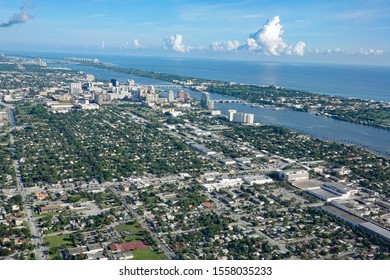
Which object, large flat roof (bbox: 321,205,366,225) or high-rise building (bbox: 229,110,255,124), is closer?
large flat roof (bbox: 321,205,366,225)

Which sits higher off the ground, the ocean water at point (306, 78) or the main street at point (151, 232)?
the ocean water at point (306, 78)

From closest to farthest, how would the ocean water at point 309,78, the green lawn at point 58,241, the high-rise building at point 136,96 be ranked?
1. the green lawn at point 58,241
2. the high-rise building at point 136,96
3. the ocean water at point 309,78

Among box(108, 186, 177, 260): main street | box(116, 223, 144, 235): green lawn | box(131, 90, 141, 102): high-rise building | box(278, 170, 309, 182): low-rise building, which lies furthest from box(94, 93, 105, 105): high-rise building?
box(116, 223, 144, 235): green lawn

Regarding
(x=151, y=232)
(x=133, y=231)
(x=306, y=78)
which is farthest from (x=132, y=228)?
(x=306, y=78)

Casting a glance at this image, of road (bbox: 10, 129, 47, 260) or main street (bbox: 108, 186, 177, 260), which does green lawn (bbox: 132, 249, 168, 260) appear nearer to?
main street (bbox: 108, 186, 177, 260)

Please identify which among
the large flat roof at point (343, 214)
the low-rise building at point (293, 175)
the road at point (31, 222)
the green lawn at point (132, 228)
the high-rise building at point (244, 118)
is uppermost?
the high-rise building at point (244, 118)

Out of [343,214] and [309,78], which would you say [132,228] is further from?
[309,78]

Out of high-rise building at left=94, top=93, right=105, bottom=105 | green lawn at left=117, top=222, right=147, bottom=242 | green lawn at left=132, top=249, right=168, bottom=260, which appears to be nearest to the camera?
green lawn at left=132, top=249, right=168, bottom=260

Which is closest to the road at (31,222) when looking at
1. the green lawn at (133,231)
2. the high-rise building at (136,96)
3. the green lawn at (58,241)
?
the green lawn at (58,241)

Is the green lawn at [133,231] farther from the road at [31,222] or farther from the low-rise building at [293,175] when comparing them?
the low-rise building at [293,175]
